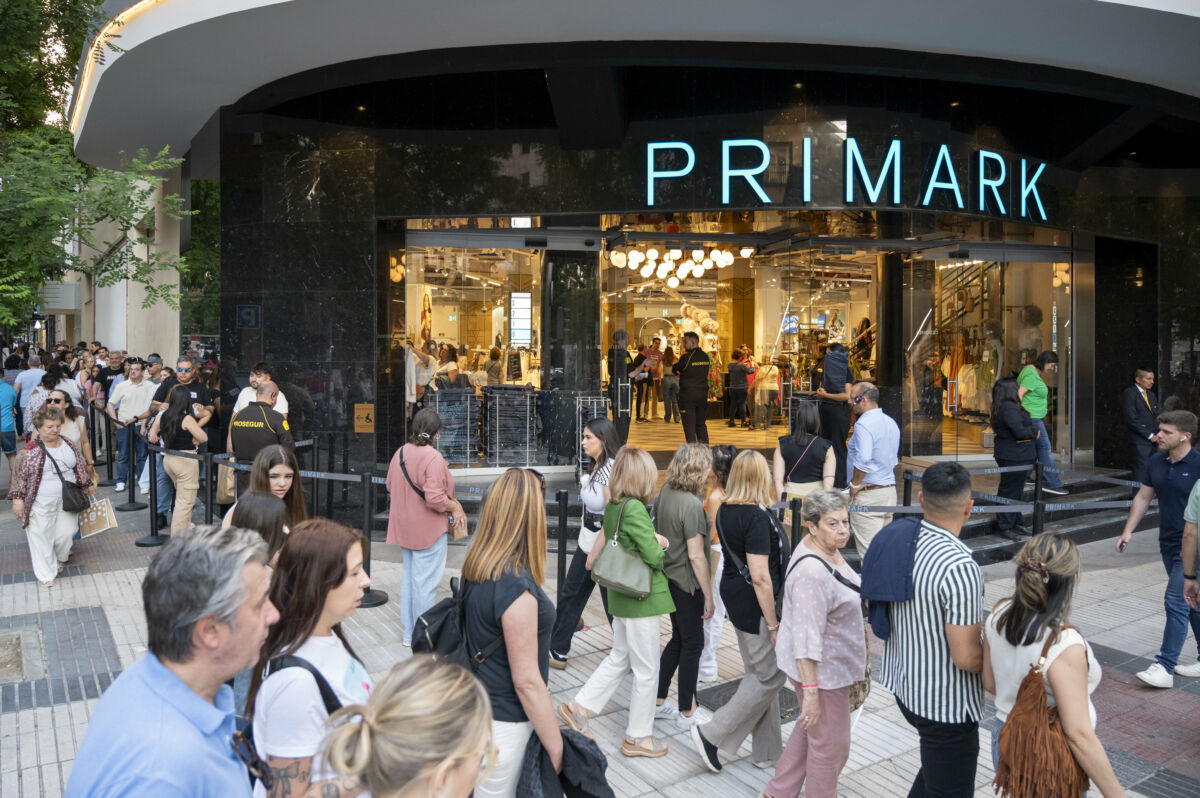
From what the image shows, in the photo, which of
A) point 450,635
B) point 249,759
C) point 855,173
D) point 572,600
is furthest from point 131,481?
point 249,759

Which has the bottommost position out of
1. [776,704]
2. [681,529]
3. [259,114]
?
[776,704]

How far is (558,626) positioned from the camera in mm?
6434

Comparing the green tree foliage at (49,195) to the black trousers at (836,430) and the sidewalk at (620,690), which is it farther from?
the black trousers at (836,430)

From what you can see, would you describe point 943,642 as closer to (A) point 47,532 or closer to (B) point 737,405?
(A) point 47,532

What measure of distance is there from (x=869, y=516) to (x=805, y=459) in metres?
0.83

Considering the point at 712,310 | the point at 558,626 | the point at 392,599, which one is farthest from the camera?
the point at 712,310

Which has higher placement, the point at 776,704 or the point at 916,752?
the point at 776,704

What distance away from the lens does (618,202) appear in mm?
11164

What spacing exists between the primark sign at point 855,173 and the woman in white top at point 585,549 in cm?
532

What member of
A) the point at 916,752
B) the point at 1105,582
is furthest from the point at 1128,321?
the point at 916,752

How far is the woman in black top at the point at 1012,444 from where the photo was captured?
10367 mm

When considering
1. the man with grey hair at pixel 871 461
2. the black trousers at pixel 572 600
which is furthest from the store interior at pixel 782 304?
the black trousers at pixel 572 600

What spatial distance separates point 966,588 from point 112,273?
6.33 meters

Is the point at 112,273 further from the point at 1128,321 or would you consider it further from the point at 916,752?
the point at 1128,321
